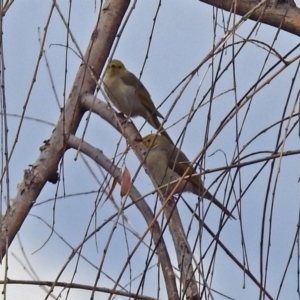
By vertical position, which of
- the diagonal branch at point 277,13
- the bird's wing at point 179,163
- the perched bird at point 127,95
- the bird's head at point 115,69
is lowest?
the bird's wing at point 179,163

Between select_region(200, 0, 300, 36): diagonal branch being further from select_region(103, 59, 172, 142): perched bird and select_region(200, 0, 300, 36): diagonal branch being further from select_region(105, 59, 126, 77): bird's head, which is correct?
select_region(105, 59, 126, 77): bird's head

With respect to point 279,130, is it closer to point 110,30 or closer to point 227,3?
point 227,3

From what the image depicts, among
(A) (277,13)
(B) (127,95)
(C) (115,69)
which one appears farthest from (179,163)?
(C) (115,69)

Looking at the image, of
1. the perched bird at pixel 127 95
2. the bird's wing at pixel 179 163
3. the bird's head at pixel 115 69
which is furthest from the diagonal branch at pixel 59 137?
the bird's head at pixel 115 69

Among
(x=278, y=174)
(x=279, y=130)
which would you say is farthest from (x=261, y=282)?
(x=279, y=130)

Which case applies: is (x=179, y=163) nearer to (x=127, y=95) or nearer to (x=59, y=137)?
(x=59, y=137)

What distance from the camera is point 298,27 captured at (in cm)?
288

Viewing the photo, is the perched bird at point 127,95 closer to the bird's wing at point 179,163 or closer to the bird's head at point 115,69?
the bird's head at point 115,69

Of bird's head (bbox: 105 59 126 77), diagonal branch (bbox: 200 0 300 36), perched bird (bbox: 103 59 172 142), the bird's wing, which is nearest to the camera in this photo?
the bird's wing

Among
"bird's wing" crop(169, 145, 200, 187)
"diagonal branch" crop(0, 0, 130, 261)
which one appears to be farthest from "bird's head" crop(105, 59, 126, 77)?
"diagonal branch" crop(0, 0, 130, 261)

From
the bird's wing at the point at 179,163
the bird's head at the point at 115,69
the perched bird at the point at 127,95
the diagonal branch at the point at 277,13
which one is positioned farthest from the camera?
the bird's head at the point at 115,69

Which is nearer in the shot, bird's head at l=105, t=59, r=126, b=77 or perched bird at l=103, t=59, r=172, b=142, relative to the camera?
perched bird at l=103, t=59, r=172, b=142

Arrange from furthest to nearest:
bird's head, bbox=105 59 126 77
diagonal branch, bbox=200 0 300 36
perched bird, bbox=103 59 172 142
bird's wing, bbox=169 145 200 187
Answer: bird's head, bbox=105 59 126 77 < perched bird, bbox=103 59 172 142 < diagonal branch, bbox=200 0 300 36 < bird's wing, bbox=169 145 200 187

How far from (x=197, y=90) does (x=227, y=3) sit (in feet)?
3.95
